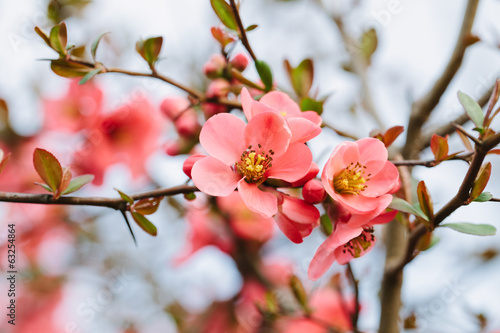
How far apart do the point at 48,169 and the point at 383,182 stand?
1.28 ft

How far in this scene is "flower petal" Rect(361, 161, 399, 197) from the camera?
49 centimetres

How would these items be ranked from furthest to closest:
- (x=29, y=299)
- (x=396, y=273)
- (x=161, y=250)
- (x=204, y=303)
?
(x=161, y=250) < (x=204, y=303) < (x=29, y=299) < (x=396, y=273)

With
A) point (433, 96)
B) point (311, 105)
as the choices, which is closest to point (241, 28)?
point (311, 105)

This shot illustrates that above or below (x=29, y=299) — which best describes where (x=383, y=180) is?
above

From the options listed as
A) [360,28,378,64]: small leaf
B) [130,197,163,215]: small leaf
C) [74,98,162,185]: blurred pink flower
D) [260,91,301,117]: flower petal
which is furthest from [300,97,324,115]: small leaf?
[74,98,162,185]: blurred pink flower

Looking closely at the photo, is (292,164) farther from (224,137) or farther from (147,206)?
(147,206)

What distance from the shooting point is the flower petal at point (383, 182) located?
0.49 metres

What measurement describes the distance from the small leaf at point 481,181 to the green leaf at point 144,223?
37 cm

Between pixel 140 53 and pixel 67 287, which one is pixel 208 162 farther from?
pixel 67 287

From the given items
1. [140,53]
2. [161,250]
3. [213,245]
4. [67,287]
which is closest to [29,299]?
[67,287]

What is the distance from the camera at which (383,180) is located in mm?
501

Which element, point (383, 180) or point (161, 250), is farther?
point (161, 250)

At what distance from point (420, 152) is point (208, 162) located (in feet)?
2.06

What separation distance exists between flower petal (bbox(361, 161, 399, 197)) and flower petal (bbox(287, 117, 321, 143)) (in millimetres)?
94
